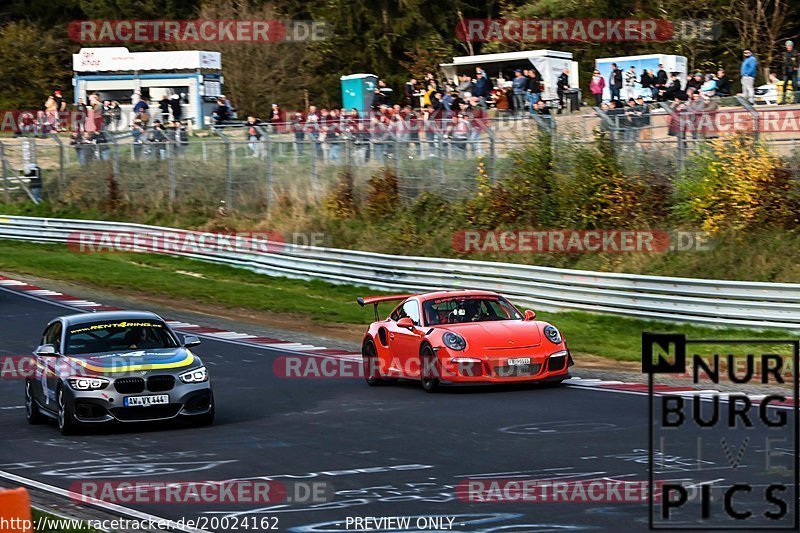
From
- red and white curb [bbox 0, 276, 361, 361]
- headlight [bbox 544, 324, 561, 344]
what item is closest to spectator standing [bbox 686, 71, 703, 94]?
red and white curb [bbox 0, 276, 361, 361]

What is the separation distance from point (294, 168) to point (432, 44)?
1157 inches

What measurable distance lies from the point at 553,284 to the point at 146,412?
494 inches

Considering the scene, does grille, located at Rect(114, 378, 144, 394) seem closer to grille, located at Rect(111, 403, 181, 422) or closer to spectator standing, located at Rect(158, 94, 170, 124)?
grille, located at Rect(111, 403, 181, 422)

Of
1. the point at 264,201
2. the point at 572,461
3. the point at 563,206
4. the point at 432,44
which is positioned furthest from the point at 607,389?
the point at 432,44

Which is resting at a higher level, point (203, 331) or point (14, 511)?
point (14, 511)

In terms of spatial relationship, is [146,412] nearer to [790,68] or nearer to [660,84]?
[790,68]

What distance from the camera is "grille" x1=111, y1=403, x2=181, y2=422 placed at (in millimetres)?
13648

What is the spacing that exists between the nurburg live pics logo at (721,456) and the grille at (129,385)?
5.53 meters

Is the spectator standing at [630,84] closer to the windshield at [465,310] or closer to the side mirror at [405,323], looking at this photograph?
the windshield at [465,310]

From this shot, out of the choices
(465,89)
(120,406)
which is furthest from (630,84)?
(120,406)

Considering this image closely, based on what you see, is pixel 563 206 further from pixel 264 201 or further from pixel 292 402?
pixel 292 402

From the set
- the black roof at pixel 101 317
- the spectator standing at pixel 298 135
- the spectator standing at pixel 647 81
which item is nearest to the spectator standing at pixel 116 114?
the spectator standing at pixel 298 135

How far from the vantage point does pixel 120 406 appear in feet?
44.7

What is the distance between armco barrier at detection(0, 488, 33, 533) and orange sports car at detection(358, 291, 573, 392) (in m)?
10.7
